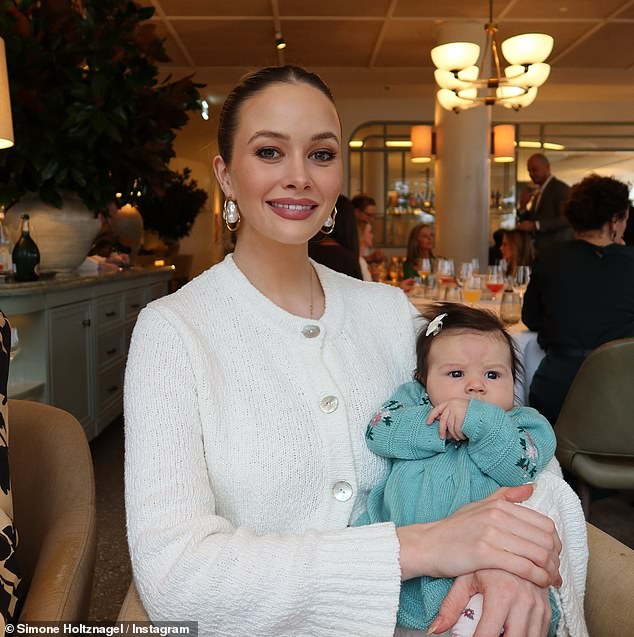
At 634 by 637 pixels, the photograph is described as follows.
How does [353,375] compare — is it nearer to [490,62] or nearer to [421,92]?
[490,62]

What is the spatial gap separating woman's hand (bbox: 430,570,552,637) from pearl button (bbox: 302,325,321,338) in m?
0.53

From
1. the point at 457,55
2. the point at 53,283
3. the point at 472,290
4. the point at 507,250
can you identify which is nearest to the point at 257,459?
the point at 53,283

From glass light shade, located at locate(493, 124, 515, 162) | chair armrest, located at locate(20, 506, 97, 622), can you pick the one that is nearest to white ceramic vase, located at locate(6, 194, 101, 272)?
chair armrest, located at locate(20, 506, 97, 622)

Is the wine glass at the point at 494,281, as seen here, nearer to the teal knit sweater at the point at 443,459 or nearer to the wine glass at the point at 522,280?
the wine glass at the point at 522,280

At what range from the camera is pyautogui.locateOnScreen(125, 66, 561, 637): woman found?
1.06 meters

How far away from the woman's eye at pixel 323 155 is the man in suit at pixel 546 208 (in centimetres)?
659

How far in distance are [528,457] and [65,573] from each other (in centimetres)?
79

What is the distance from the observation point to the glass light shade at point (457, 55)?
17.9 ft

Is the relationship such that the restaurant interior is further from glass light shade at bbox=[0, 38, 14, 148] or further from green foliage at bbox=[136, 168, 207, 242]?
green foliage at bbox=[136, 168, 207, 242]

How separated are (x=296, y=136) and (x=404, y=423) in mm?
574

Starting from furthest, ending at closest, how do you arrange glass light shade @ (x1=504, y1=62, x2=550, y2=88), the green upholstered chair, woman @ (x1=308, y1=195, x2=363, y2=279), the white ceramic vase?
1. glass light shade @ (x1=504, y1=62, x2=550, y2=88)
2. the white ceramic vase
3. woman @ (x1=308, y1=195, x2=363, y2=279)
4. the green upholstered chair

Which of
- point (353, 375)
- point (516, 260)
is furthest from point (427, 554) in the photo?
point (516, 260)

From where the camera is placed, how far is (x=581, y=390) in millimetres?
2607

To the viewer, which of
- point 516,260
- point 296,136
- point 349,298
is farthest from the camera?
point 516,260
